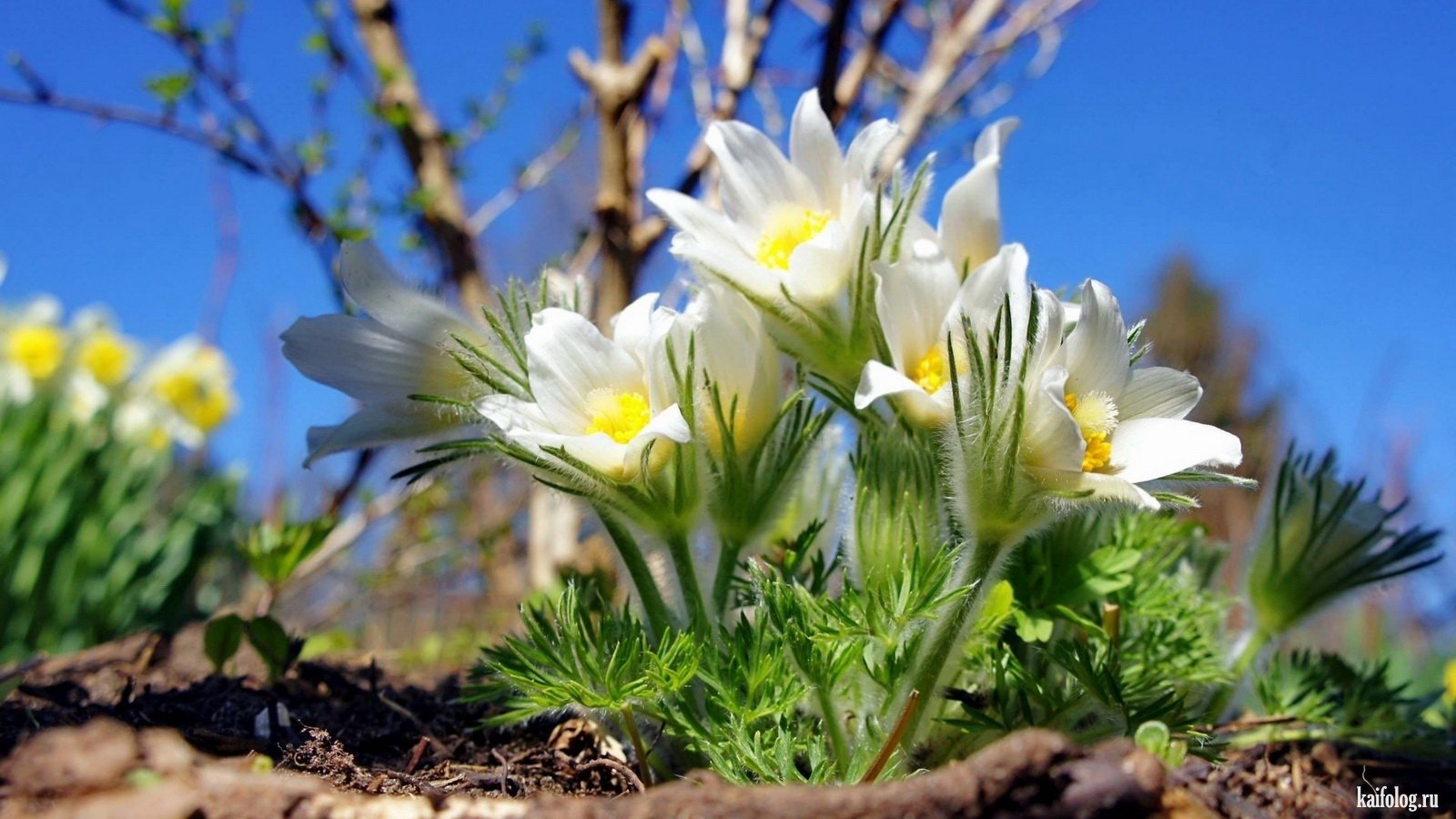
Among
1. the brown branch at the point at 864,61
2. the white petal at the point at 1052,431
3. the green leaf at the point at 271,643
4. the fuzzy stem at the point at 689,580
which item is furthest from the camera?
the brown branch at the point at 864,61

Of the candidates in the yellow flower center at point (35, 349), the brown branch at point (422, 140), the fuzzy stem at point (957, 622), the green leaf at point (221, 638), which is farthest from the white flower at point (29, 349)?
the fuzzy stem at point (957, 622)

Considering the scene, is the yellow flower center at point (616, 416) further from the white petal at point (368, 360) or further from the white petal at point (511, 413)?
the white petal at point (368, 360)

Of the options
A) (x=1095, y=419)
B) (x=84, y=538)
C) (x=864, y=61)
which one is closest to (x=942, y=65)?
(x=864, y=61)

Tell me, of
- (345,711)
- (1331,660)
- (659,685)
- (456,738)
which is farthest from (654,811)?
(1331,660)

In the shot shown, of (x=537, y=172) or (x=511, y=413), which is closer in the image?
(x=511, y=413)

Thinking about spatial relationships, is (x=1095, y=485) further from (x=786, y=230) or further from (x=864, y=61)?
(x=864, y=61)

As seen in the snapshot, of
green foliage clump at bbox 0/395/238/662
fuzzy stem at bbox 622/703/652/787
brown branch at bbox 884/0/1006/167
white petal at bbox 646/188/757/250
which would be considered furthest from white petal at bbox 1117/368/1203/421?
green foliage clump at bbox 0/395/238/662
